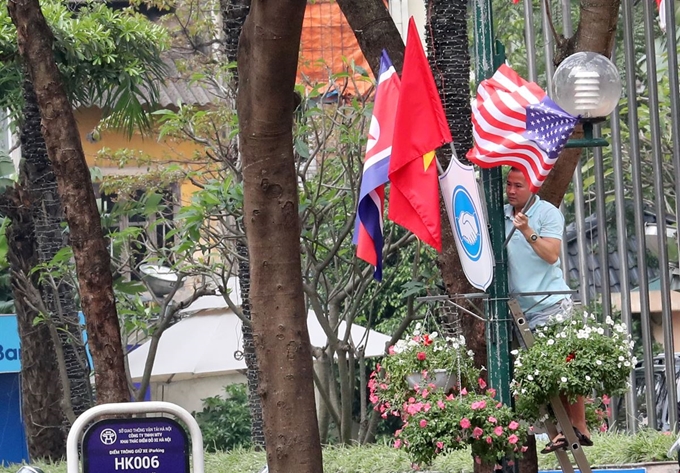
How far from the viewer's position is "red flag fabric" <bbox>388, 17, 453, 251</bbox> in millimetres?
6074

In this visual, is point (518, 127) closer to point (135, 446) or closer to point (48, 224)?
point (135, 446)

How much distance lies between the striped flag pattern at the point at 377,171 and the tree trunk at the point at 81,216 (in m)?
2.62

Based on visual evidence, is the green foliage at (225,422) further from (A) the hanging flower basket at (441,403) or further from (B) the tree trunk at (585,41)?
(A) the hanging flower basket at (441,403)

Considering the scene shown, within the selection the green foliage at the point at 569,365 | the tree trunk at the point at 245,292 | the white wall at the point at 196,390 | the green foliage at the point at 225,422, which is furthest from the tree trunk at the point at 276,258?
the white wall at the point at 196,390

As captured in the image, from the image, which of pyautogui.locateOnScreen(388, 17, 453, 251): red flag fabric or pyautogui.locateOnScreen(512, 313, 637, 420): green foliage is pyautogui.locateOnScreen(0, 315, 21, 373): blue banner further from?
pyautogui.locateOnScreen(512, 313, 637, 420): green foliage

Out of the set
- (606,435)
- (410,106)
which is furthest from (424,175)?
(606,435)


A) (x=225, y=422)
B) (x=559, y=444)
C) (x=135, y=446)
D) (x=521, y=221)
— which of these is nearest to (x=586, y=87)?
(x=521, y=221)

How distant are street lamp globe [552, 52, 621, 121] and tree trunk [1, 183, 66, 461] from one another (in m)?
7.51

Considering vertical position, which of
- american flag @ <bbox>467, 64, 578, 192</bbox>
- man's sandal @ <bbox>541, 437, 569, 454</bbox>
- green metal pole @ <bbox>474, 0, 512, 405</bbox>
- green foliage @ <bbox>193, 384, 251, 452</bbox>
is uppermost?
american flag @ <bbox>467, 64, 578, 192</bbox>

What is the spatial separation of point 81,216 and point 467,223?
3.41m

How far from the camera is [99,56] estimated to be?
11.0 metres

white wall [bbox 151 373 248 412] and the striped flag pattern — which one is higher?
the striped flag pattern

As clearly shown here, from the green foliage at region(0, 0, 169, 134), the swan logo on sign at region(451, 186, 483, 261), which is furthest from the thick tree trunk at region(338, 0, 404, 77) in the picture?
the green foliage at region(0, 0, 169, 134)

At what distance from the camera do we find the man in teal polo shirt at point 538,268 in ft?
21.4
